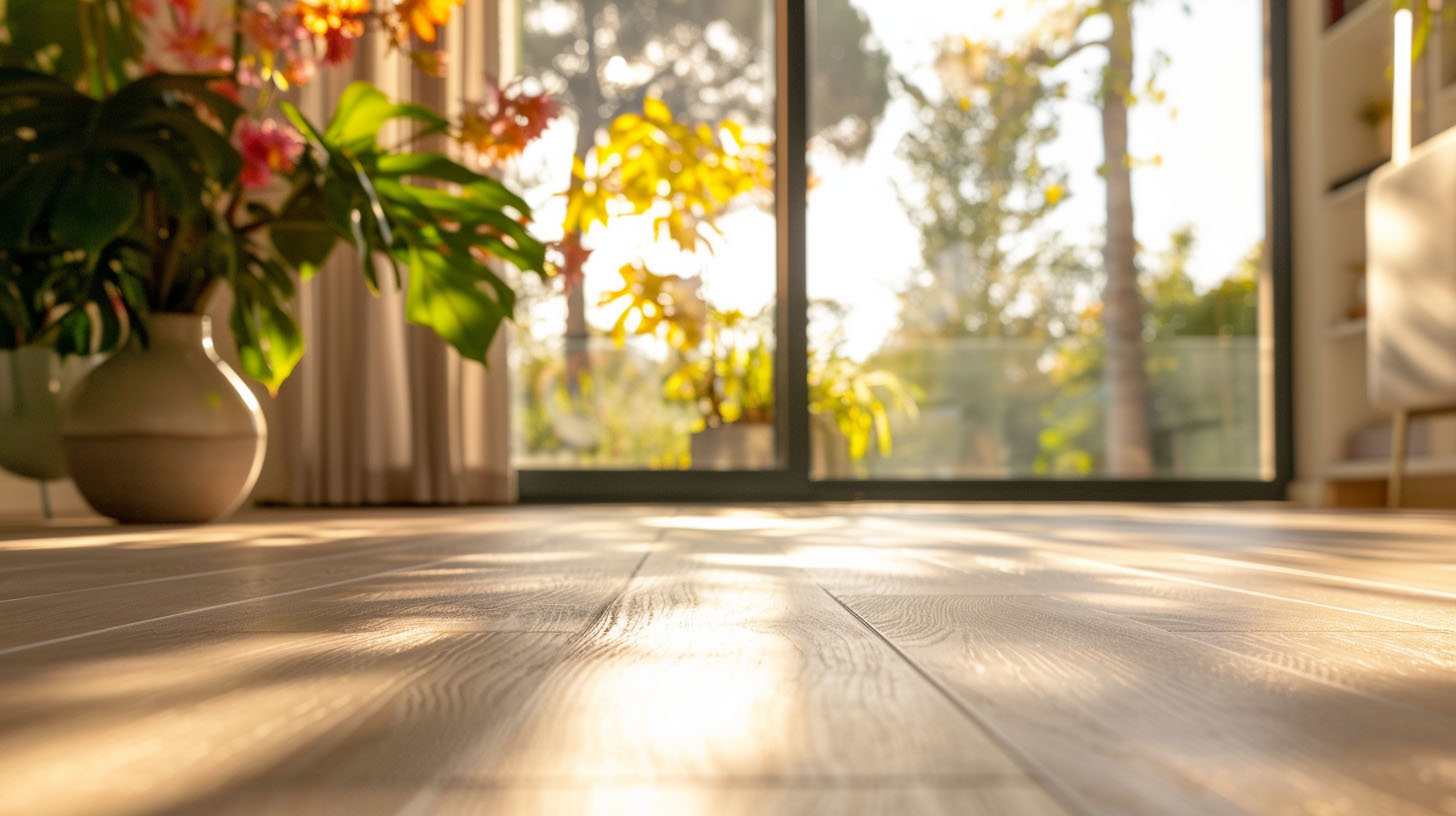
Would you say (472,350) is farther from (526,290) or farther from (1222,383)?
(1222,383)

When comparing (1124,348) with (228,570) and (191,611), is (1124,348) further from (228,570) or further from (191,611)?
(191,611)

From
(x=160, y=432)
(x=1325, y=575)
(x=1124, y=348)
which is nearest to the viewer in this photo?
(x=1325, y=575)

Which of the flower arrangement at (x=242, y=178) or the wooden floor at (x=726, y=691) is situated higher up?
Answer: the flower arrangement at (x=242, y=178)

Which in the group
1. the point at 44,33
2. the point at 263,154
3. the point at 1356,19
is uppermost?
the point at 1356,19

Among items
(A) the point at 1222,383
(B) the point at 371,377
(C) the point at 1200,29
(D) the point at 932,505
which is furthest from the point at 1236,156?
(B) the point at 371,377

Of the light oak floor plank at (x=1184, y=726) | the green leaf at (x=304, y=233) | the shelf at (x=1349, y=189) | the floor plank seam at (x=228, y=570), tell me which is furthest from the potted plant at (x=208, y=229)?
the shelf at (x=1349, y=189)

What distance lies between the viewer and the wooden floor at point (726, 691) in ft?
1.01

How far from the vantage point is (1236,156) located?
371 centimetres

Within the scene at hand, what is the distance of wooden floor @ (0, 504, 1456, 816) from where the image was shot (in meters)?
0.31

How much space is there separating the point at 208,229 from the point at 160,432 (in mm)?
361

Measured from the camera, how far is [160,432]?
1773 millimetres

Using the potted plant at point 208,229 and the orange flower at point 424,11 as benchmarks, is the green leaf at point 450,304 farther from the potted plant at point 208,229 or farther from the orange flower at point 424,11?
the orange flower at point 424,11

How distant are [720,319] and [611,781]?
10.5 feet

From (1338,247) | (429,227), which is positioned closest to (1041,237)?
(1338,247)
